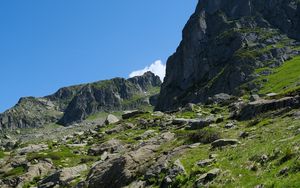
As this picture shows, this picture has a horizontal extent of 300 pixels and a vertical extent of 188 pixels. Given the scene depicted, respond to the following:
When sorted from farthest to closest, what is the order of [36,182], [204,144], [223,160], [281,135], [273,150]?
[36,182]
[204,144]
[281,135]
[223,160]
[273,150]

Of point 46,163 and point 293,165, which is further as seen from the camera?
point 46,163

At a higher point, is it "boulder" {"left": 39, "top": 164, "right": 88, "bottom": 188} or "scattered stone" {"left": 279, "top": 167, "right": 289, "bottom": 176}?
"boulder" {"left": 39, "top": 164, "right": 88, "bottom": 188}

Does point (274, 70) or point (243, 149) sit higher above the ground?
point (274, 70)

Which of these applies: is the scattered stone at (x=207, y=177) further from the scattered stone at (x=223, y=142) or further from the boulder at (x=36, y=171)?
the boulder at (x=36, y=171)

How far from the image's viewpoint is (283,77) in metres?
168

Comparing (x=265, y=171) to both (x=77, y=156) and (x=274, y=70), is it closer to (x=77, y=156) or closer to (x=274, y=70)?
(x=77, y=156)

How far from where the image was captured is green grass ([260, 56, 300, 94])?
152m

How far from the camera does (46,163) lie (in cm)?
6669

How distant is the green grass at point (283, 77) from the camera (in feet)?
498

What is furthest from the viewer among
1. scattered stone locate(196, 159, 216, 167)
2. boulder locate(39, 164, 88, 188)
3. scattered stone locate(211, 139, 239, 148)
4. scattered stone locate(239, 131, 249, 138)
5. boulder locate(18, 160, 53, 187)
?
boulder locate(18, 160, 53, 187)

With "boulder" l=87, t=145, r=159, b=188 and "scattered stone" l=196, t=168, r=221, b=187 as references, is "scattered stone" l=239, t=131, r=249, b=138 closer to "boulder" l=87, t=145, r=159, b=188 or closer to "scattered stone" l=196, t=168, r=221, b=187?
"boulder" l=87, t=145, r=159, b=188

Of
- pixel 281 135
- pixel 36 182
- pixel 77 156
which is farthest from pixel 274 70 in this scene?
pixel 281 135

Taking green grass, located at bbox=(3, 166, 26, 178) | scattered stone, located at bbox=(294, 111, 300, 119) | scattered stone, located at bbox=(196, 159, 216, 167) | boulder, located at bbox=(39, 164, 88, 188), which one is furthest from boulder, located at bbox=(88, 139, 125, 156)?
scattered stone, located at bbox=(196, 159, 216, 167)

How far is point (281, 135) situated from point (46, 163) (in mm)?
43672
